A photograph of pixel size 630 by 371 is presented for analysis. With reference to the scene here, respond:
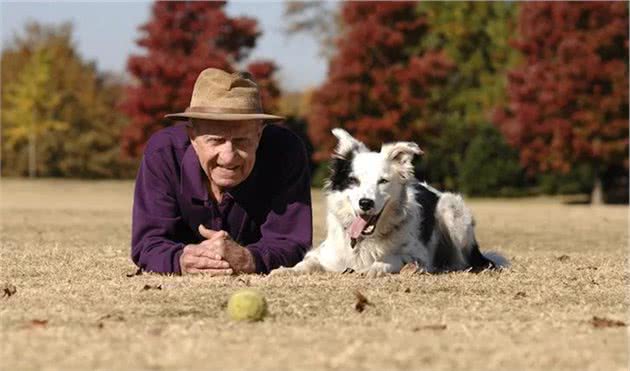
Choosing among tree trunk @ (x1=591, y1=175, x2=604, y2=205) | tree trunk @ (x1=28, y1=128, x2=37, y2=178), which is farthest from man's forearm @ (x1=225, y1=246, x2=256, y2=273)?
tree trunk @ (x1=28, y1=128, x2=37, y2=178)

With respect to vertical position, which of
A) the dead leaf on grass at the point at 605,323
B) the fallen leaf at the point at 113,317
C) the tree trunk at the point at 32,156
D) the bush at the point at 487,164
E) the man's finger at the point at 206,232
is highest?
the man's finger at the point at 206,232

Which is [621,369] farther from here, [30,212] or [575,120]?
[575,120]

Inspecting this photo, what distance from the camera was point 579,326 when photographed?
6.39 metres

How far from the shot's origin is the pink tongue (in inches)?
360

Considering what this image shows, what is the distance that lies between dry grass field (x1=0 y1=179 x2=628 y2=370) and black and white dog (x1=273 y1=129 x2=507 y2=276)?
38 cm

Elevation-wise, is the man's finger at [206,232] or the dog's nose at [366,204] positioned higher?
the dog's nose at [366,204]

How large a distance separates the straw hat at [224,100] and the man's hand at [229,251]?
0.90 m

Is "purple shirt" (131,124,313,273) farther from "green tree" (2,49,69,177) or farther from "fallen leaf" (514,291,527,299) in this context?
"green tree" (2,49,69,177)

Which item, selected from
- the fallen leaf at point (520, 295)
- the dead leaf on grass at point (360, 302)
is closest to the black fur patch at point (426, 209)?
the fallen leaf at point (520, 295)

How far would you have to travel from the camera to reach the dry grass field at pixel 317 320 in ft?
17.0

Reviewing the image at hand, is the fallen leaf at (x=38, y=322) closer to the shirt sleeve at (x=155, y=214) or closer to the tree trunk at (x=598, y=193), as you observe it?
the shirt sleeve at (x=155, y=214)

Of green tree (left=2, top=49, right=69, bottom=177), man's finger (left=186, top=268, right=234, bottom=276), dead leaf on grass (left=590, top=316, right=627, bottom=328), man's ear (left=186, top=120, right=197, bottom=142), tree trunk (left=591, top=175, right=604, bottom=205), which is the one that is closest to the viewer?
dead leaf on grass (left=590, top=316, right=627, bottom=328)

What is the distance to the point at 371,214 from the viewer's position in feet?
29.5

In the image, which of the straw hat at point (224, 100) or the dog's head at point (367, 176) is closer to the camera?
the straw hat at point (224, 100)
